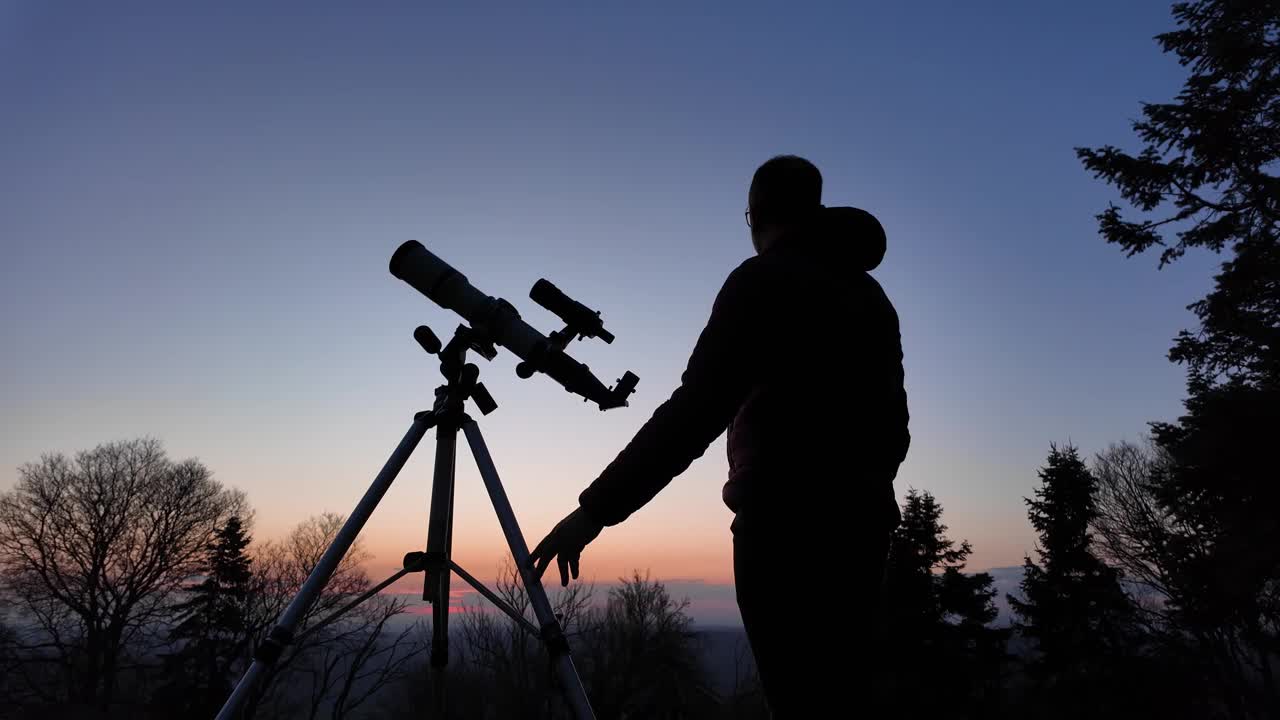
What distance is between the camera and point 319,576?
8.50 feet

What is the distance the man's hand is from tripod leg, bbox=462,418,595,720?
29 centimetres

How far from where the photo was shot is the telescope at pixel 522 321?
11.2 feet

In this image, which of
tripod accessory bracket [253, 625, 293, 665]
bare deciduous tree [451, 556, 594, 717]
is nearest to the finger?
tripod accessory bracket [253, 625, 293, 665]

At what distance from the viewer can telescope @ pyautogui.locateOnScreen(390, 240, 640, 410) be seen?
134 inches

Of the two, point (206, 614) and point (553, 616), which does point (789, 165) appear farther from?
point (206, 614)

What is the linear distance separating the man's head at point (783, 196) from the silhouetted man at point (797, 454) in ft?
0.26

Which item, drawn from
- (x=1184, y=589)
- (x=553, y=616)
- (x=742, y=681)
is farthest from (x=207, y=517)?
(x=1184, y=589)

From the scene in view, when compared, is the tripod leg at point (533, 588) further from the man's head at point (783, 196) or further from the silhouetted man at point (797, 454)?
the man's head at point (783, 196)

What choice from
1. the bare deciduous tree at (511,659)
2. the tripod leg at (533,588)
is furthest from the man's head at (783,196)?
the bare deciduous tree at (511,659)

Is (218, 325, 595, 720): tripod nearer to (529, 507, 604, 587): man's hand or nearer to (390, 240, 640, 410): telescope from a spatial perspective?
(390, 240, 640, 410): telescope

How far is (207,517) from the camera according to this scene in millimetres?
30359

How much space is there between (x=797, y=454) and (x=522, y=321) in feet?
7.37

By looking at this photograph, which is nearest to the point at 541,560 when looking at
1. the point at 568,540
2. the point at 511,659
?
the point at 568,540

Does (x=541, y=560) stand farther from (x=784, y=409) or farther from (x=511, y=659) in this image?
(x=511, y=659)
